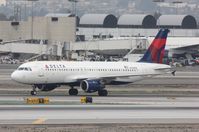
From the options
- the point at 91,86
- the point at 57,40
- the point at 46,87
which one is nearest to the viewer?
the point at 91,86

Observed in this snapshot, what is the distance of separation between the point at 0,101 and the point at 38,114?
11439 mm

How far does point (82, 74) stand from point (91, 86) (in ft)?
8.49

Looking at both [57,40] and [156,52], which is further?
[57,40]

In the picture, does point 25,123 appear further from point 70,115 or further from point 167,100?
point 167,100

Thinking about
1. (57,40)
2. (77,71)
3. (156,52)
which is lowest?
(57,40)

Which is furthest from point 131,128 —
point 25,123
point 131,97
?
point 131,97

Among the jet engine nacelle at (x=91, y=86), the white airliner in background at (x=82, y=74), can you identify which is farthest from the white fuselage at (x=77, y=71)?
the jet engine nacelle at (x=91, y=86)

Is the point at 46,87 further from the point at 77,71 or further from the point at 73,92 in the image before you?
the point at 77,71

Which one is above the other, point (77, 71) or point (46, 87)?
point (77, 71)

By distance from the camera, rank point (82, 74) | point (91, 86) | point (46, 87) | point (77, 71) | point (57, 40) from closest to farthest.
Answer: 1. point (91, 86)
2. point (46, 87)
3. point (77, 71)
4. point (82, 74)
5. point (57, 40)

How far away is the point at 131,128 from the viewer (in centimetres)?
4231

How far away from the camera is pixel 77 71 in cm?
7350

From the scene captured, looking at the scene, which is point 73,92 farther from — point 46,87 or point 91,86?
point 46,87

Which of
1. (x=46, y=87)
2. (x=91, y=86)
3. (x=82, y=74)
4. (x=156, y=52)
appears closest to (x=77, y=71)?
(x=82, y=74)
